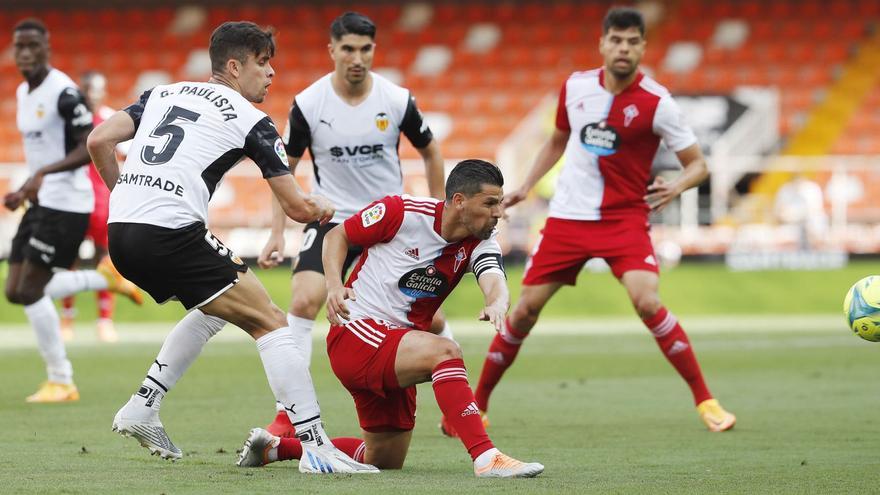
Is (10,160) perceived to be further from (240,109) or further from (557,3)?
(240,109)

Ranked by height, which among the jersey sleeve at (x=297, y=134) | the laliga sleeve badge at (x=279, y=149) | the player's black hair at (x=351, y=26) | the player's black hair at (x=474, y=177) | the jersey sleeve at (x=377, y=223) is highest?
the player's black hair at (x=351, y=26)

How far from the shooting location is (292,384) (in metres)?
5.84

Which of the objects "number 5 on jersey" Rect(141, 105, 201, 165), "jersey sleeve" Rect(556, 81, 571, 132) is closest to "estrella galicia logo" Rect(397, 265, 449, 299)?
"number 5 on jersey" Rect(141, 105, 201, 165)

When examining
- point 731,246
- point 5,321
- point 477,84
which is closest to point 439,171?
point 5,321

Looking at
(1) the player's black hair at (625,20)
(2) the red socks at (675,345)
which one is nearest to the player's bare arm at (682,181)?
(2) the red socks at (675,345)

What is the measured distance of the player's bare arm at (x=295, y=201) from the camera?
5738 mm

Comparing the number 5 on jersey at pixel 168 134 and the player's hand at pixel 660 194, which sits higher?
the number 5 on jersey at pixel 168 134

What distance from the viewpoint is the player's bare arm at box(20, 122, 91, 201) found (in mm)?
9070

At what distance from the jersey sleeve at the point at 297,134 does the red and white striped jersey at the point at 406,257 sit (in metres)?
1.93

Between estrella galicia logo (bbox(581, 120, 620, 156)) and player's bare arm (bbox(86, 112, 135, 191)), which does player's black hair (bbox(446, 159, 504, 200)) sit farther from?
estrella galicia logo (bbox(581, 120, 620, 156))

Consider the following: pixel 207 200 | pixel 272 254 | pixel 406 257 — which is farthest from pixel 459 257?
pixel 272 254

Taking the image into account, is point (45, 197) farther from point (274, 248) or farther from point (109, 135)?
point (109, 135)

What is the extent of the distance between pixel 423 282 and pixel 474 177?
594mm

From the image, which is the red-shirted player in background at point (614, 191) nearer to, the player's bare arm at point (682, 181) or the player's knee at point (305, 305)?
the player's bare arm at point (682, 181)
